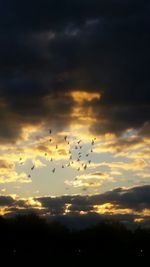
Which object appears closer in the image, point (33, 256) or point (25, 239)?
point (33, 256)

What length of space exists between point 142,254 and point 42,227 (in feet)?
120

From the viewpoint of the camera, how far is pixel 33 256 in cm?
15262

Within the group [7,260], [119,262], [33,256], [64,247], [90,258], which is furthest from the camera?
[64,247]

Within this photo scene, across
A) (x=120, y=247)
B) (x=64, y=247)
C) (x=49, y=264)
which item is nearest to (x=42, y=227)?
(x=64, y=247)

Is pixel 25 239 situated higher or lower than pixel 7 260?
higher

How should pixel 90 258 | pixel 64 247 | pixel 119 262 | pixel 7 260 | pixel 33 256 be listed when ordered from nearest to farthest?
pixel 7 260
pixel 33 256
pixel 119 262
pixel 90 258
pixel 64 247

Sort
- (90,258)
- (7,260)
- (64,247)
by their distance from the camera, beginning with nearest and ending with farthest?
(7,260) → (90,258) → (64,247)

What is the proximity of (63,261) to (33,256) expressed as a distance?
955cm

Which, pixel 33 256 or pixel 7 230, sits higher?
pixel 7 230

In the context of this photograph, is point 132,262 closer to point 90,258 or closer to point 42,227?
point 90,258

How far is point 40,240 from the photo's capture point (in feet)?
599

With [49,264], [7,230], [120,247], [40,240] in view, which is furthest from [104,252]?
[49,264]

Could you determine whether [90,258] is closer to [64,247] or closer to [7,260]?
[64,247]

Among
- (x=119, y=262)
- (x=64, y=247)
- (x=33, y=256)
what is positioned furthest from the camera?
(x=64, y=247)
